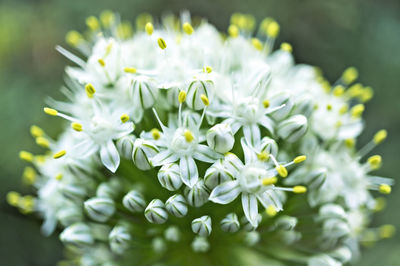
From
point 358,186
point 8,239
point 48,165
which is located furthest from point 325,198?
point 8,239

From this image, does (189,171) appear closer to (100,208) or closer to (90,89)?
(100,208)

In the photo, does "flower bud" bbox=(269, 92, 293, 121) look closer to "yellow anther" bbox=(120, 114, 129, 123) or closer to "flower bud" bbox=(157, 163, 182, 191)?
"flower bud" bbox=(157, 163, 182, 191)

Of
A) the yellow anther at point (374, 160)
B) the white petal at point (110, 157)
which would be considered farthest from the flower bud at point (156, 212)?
the yellow anther at point (374, 160)

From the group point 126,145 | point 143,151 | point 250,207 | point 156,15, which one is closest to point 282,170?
point 250,207

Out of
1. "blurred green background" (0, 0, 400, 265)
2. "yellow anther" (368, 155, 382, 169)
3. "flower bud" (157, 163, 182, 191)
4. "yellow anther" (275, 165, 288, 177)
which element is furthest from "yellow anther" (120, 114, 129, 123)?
"blurred green background" (0, 0, 400, 265)

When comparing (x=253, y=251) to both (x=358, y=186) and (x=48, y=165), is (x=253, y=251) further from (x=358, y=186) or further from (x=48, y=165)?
(x=48, y=165)

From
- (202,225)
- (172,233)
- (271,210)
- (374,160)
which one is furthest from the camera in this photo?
(374,160)

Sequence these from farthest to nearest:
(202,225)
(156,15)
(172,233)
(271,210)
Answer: (156,15), (172,233), (202,225), (271,210)
